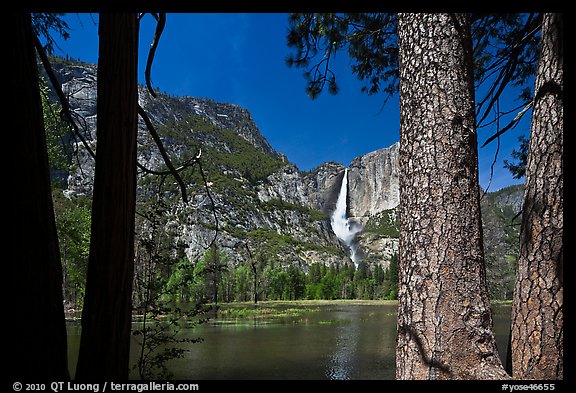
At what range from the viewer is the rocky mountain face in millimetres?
77062

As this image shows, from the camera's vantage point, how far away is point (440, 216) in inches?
58.2

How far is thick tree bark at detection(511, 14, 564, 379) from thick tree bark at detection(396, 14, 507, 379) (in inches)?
6.3

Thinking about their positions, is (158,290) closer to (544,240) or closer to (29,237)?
(29,237)

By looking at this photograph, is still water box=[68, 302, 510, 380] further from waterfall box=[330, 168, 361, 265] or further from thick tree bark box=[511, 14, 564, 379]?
waterfall box=[330, 168, 361, 265]

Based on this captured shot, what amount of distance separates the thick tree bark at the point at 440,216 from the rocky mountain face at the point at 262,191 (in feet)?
180

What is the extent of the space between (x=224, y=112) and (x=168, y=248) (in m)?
156

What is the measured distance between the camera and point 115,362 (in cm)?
118

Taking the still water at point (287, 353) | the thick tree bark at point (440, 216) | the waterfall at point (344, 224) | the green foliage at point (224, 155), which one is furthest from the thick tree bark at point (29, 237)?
the waterfall at point (344, 224)

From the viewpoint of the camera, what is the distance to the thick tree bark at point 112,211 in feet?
3.87

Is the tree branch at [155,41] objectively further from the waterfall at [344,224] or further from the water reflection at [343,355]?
the waterfall at [344,224]

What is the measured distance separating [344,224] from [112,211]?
14171 cm
